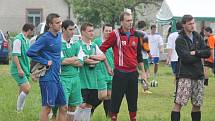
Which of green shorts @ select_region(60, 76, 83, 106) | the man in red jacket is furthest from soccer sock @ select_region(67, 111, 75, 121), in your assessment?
the man in red jacket

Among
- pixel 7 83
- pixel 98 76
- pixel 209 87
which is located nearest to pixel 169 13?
pixel 209 87

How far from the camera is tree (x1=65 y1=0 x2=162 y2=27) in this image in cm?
3734

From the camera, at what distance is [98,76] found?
1088 centimetres

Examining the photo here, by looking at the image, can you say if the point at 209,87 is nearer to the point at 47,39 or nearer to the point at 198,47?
the point at 198,47

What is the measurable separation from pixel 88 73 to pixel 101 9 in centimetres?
2760

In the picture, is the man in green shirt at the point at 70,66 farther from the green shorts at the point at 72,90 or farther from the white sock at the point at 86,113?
the white sock at the point at 86,113

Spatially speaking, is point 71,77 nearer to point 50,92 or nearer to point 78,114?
point 50,92

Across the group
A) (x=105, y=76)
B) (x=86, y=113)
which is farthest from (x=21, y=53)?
(x=86, y=113)

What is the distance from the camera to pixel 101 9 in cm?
3800

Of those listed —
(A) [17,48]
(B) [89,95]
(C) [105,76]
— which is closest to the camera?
(B) [89,95]

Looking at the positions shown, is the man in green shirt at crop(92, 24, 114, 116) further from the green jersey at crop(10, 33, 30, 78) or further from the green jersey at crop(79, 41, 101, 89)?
the green jersey at crop(10, 33, 30, 78)

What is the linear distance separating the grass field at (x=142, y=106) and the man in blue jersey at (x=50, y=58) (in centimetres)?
219

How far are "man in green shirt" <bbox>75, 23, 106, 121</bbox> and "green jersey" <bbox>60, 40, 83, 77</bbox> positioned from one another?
0.29 metres

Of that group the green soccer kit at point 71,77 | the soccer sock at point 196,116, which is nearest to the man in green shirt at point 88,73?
the green soccer kit at point 71,77
